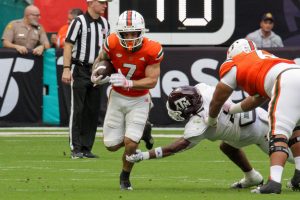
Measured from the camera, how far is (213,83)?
61.4 feet

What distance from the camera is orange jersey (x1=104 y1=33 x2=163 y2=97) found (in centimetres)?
1084

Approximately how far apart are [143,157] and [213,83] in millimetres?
8875

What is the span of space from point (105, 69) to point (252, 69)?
5.44 feet

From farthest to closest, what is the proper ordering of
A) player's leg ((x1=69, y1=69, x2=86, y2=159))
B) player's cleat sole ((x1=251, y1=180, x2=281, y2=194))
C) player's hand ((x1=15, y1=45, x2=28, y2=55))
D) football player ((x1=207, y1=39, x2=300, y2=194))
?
1. player's hand ((x1=15, y1=45, x2=28, y2=55))
2. player's leg ((x1=69, y1=69, x2=86, y2=159))
3. football player ((x1=207, y1=39, x2=300, y2=194))
4. player's cleat sole ((x1=251, y1=180, x2=281, y2=194))

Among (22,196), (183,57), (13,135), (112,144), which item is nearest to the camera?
(22,196)

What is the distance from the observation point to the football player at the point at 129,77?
10648 mm

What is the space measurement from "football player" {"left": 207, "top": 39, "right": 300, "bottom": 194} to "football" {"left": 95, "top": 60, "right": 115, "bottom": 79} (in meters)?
1.27

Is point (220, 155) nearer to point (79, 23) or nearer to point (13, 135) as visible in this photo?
point (79, 23)

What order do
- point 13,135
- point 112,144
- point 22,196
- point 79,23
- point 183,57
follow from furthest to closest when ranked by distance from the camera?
1. point 183,57
2. point 13,135
3. point 79,23
4. point 112,144
5. point 22,196

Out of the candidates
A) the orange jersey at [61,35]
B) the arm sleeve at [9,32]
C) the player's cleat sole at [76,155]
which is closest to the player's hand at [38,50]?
the arm sleeve at [9,32]

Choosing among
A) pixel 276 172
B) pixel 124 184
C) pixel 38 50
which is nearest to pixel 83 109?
pixel 124 184

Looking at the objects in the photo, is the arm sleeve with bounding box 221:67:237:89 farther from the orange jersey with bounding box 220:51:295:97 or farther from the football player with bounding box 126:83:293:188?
the football player with bounding box 126:83:293:188

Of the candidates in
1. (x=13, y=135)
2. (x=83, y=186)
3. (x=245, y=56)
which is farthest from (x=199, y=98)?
(x=13, y=135)

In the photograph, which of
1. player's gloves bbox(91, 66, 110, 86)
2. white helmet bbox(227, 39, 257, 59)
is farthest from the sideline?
white helmet bbox(227, 39, 257, 59)
